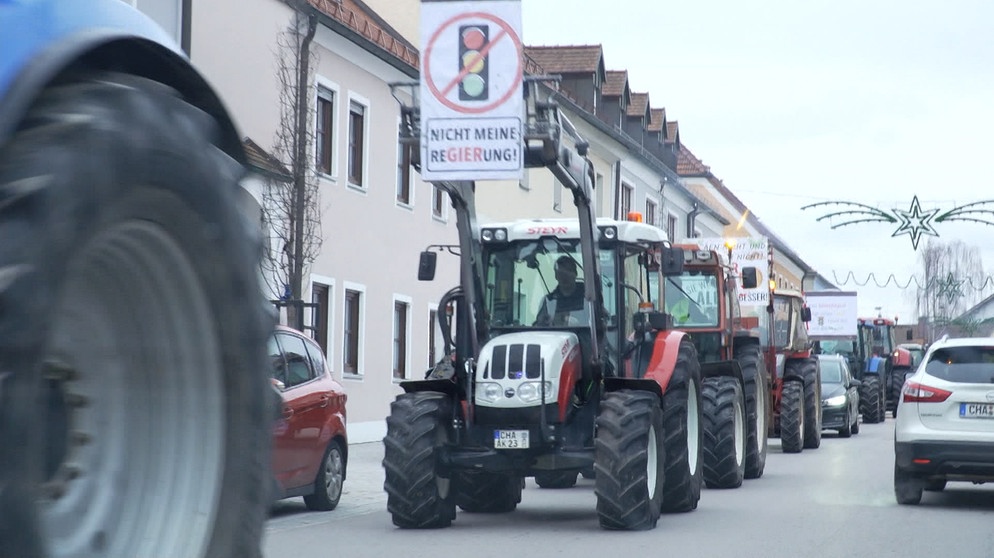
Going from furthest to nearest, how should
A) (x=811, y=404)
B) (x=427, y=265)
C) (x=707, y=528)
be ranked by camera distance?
(x=811, y=404), (x=427, y=265), (x=707, y=528)

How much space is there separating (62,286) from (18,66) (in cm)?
37

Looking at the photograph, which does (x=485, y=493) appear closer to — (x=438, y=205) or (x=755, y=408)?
(x=755, y=408)

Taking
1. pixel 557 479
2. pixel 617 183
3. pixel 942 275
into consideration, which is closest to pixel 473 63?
pixel 557 479

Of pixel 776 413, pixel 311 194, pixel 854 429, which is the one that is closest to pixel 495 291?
pixel 311 194

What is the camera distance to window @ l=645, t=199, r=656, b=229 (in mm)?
53219

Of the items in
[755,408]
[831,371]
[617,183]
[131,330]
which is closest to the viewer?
[131,330]

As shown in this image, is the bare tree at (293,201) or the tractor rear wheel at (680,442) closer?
the tractor rear wheel at (680,442)

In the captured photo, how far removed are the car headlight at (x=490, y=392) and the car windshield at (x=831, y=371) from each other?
68.3 feet

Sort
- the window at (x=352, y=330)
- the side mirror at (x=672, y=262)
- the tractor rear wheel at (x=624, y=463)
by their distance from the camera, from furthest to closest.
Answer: the window at (x=352, y=330), the side mirror at (x=672, y=262), the tractor rear wheel at (x=624, y=463)

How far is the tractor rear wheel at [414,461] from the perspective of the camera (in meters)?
12.4

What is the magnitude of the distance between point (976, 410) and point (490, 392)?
4950 millimetres

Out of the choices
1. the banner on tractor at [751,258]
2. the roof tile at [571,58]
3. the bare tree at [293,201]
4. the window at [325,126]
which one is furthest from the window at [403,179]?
the roof tile at [571,58]

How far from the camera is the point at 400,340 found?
103 ft

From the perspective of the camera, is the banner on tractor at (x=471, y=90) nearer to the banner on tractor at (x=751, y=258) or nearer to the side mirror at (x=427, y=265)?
the side mirror at (x=427, y=265)
